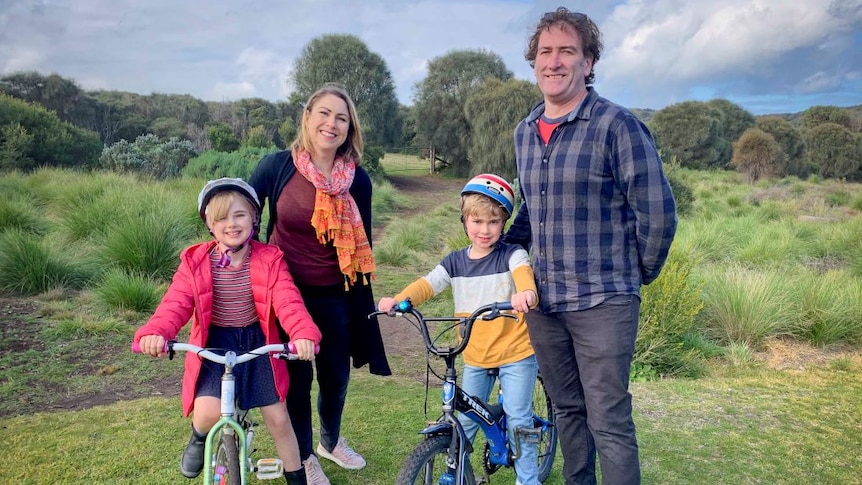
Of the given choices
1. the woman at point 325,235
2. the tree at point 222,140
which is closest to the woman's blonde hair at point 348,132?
the woman at point 325,235

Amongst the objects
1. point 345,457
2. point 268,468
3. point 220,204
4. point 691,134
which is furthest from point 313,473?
point 691,134

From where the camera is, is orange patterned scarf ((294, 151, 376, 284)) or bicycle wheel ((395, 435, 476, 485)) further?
orange patterned scarf ((294, 151, 376, 284))

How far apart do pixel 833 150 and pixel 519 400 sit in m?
39.1

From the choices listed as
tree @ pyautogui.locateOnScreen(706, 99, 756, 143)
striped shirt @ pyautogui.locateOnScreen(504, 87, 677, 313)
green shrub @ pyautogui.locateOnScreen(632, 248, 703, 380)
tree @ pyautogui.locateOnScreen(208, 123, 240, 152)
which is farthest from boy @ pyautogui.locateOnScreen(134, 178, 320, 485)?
tree @ pyautogui.locateOnScreen(706, 99, 756, 143)

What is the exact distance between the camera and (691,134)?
123 ft

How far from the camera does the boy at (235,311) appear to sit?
2531mm

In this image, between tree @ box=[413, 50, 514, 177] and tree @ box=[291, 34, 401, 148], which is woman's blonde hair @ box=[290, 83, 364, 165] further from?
tree @ box=[291, 34, 401, 148]

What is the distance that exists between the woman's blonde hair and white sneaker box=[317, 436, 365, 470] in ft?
5.31

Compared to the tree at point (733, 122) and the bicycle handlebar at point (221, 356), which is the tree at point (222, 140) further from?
the tree at point (733, 122)

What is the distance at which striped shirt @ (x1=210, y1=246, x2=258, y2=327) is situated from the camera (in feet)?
8.87

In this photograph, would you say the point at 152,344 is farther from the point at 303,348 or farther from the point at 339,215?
the point at 339,215

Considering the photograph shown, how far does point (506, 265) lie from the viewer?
2881 mm

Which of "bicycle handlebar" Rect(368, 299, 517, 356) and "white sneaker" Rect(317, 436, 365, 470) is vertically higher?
"bicycle handlebar" Rect(368, 299, 517, 356)

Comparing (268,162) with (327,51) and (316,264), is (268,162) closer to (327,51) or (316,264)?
(316,264)
